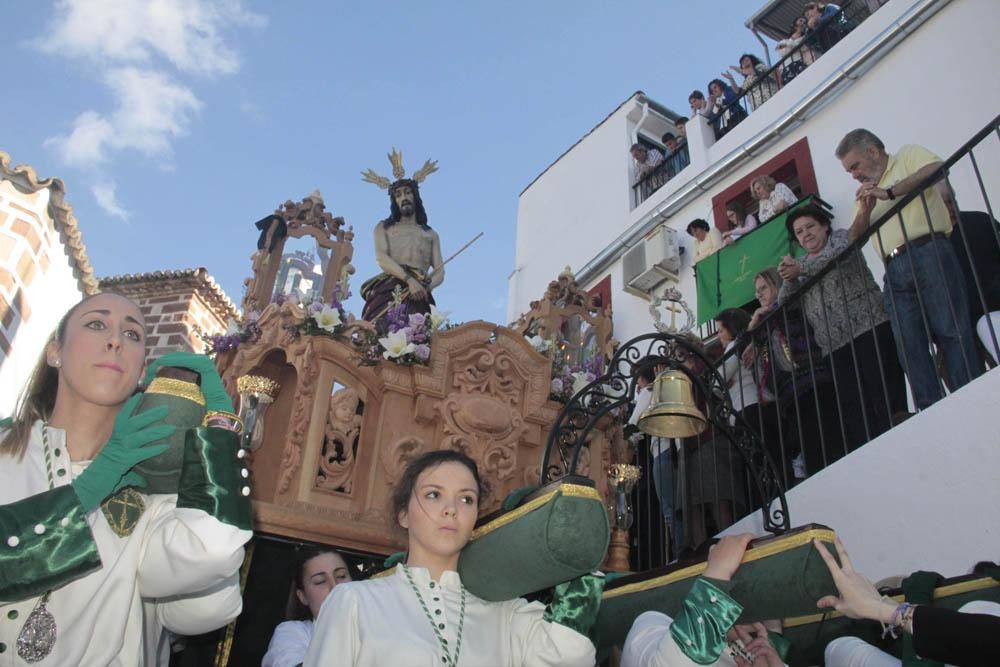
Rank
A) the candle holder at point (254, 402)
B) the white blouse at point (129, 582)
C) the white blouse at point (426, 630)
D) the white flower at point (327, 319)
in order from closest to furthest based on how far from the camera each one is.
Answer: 1. the white blouse at point (129, 582)
2. the white blouse at point (426, 630)
3. the candle holder at point (254, 402)
4. the white flower at point (327, 319)

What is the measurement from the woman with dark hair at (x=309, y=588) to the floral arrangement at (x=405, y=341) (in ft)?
3.90

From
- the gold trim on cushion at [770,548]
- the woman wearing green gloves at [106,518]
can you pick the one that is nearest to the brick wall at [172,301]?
the woman wearing green gloves at [106,518]

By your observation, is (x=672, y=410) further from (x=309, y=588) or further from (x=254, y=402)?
(x=254, y=402)

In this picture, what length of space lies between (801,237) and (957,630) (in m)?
4.07

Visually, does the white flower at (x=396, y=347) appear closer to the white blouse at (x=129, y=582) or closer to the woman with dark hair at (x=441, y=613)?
the woman with dark hair at (x=441, y=613)

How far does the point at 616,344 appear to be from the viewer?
5.91m

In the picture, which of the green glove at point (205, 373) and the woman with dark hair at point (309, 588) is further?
the woman with dark hair at point (309, 588)

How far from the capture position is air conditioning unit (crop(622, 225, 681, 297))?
403 inches

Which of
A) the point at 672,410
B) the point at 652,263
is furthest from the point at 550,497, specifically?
the point at 652,263

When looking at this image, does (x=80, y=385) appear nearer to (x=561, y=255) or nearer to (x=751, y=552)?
(x=751, y=552)

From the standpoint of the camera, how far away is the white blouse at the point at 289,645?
3258 mm

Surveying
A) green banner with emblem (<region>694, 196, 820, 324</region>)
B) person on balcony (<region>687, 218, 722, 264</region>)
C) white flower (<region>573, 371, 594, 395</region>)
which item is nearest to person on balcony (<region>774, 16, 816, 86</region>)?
person on balcony (<region>687, 218, 722, 264</region>)

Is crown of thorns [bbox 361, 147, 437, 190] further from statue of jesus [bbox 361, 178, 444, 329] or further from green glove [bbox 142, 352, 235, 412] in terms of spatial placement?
green glove [bbox 142, 352, 235, 412]

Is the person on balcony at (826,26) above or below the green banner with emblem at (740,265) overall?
above
